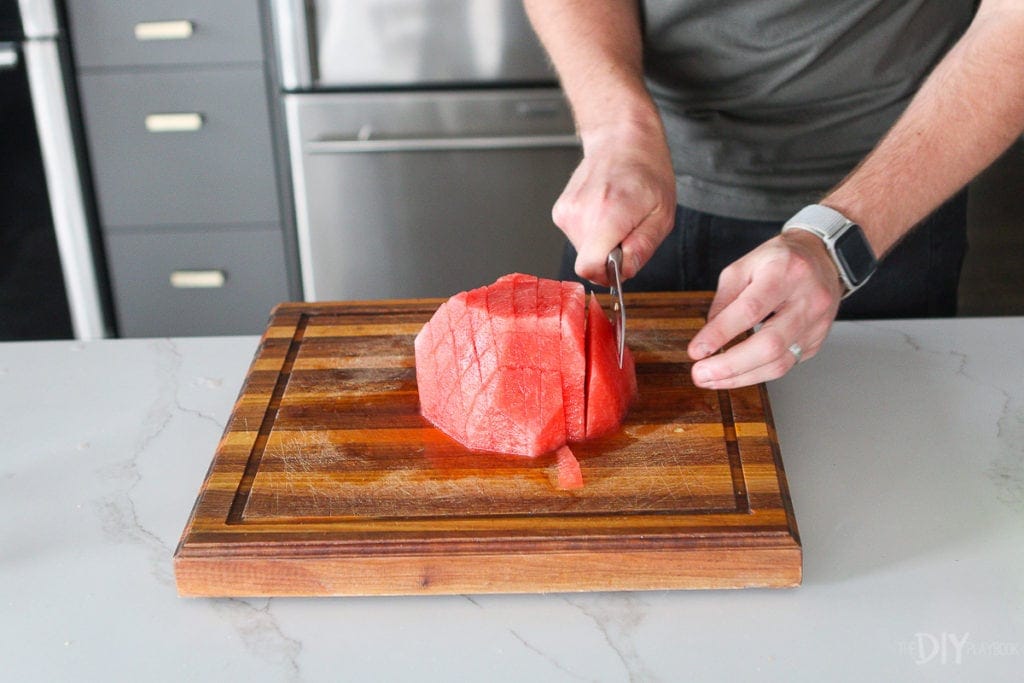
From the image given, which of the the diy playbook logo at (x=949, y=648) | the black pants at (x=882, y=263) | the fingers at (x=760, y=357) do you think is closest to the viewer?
the the diy playbook logo at (x=949, y=648)

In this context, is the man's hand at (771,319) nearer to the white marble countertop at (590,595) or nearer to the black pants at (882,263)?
the white marble countertop at (590,595)

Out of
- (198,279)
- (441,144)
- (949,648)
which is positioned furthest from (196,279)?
(949,648)

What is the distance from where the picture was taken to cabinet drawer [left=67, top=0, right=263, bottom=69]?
239cm

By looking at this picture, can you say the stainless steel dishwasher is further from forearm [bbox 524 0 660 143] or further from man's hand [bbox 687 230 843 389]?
man's hand [bbox 687 230 843 389]

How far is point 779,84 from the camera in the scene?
1.53 metres

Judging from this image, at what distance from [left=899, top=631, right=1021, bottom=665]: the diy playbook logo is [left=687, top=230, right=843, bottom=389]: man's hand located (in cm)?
32

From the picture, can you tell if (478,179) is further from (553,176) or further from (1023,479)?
(1023,479)

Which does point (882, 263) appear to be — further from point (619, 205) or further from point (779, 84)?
point (619, 205)

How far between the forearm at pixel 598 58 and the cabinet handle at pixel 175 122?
3.74 ft

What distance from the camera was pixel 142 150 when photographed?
2.52m

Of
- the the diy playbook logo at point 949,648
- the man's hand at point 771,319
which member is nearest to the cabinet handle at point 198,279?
the man's hand at point 771,319

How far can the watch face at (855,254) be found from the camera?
3.84 ft

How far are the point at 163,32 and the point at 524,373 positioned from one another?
1710mm

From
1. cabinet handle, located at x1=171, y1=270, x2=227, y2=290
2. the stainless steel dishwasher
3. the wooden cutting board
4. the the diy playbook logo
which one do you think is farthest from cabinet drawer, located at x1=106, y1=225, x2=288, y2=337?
the the diy playbook logo
